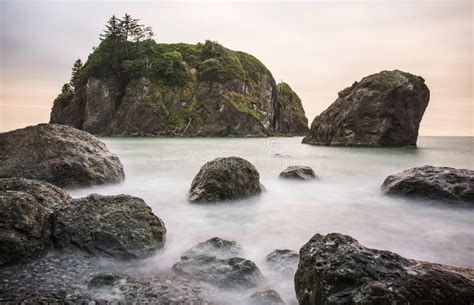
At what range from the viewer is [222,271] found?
3.94 metres

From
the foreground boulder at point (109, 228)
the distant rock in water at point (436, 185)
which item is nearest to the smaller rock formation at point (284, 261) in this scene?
the foreground boulder at point (109, 228)

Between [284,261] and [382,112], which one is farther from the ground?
[382,112]

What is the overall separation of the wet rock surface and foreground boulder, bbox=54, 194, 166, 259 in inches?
10.4

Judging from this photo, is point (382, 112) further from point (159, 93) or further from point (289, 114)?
point (289, 114)

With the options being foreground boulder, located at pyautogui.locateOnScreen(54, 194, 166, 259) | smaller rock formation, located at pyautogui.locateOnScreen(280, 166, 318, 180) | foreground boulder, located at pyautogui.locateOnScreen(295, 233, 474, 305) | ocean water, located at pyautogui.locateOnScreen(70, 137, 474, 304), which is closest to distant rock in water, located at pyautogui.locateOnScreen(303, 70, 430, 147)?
smaller rock formation, located at pyautogui.locateOnScreen(280, 166, 318, 180)

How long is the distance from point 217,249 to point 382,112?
3603 centimetres

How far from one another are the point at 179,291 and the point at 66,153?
6.00m

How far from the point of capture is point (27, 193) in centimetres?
470

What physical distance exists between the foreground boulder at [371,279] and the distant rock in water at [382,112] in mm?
35499

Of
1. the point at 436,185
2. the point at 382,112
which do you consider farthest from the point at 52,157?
the point at 382,112

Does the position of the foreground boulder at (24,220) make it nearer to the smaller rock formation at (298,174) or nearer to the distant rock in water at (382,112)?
the smaller rock formation at (298,174)

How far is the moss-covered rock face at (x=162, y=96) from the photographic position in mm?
63406

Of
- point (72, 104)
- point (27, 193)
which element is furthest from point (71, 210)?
point (72, 104)

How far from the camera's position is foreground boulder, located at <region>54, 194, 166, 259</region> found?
4414mm
